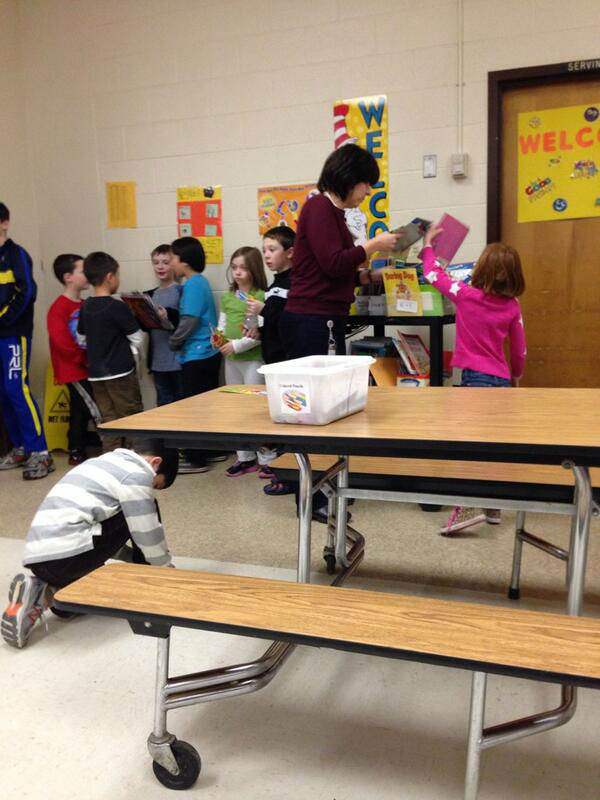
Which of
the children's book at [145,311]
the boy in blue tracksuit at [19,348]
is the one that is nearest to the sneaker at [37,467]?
the boy in blue tracksuit at [19,348]

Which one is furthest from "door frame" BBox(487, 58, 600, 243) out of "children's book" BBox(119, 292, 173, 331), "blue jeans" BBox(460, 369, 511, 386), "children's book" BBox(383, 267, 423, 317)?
"children's book" BBox(119, 292, 173, 331)

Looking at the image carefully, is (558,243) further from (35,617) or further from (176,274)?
(35,617)

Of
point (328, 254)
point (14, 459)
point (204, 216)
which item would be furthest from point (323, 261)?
point (14, 459)

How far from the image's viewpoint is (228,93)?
13.7ft

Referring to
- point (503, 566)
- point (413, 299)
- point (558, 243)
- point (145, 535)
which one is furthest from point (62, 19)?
point (503, 566)

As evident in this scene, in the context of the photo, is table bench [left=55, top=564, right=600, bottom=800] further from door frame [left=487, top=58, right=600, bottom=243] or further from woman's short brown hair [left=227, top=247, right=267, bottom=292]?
door frame [left=487, top=58, right=600, bottom=243]

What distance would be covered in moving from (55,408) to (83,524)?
2.73 meters

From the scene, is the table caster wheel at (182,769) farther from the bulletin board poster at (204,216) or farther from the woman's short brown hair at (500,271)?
the bulletin board poster at (204,216)

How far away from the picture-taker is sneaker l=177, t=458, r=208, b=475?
4020 mm

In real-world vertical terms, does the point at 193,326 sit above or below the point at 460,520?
above

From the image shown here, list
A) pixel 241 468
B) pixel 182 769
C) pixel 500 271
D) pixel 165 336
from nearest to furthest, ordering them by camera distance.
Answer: pixel 182 769
pixel 500 271
pixel 241 468
pixel 165 336

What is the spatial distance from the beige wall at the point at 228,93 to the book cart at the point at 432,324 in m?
0.67

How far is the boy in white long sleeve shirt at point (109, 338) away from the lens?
3828 millimetres

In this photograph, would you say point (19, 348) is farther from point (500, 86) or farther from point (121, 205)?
point (500, 86)
